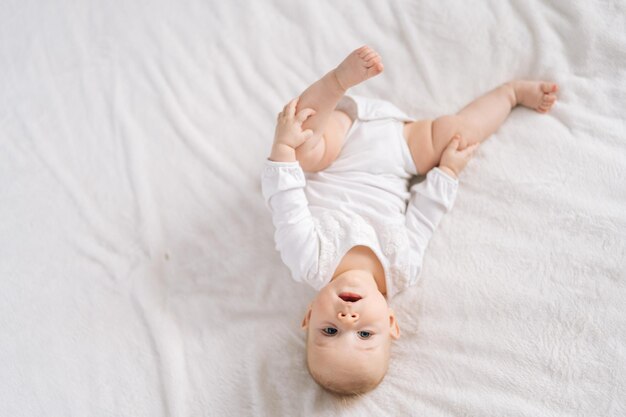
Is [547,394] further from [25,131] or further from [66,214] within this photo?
[25,131]

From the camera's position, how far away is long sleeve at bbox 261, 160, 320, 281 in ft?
3.92

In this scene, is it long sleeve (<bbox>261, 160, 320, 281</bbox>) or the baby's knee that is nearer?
long sleeve (<bbox>261, 160, 320, 281</bbox>)

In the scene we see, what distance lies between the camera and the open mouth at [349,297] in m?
1.15

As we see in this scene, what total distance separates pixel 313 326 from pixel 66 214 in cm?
64

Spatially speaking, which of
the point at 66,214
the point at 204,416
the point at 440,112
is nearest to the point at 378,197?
the point at 440,112

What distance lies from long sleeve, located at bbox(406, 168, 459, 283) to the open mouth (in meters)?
0.19

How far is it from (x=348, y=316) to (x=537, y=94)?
26.2 inches

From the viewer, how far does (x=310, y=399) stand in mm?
1144

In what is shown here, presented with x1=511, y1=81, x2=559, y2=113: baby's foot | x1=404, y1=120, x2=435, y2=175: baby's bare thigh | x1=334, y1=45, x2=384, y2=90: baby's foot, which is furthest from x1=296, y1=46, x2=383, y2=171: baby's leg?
x1=511, y1=81, x2=559, y2=113: baby's foot

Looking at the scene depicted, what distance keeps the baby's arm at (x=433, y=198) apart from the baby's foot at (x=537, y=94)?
18cm

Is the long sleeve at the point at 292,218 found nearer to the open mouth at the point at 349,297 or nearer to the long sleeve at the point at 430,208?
the open mouth at the point at 349,297

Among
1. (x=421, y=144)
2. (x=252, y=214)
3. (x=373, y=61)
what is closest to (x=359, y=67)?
(x=373, y=61)

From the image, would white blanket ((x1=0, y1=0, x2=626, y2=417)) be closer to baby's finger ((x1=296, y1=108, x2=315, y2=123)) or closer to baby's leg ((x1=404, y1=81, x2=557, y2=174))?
baby's leg ((x1=404, y1=81, x2=557, y2=174))

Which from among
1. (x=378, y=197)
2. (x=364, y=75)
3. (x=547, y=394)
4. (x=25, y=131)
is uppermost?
(x=25, y=131)
